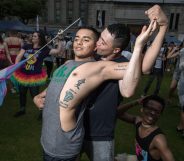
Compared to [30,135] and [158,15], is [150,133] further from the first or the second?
[30,135]

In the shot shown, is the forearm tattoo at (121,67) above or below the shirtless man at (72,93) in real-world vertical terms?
above

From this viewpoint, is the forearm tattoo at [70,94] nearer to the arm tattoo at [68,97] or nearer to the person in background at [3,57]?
the arm tattoo at [68,97]

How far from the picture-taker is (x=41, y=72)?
622 centimetres

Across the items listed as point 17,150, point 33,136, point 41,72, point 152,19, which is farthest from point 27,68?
point 152,19

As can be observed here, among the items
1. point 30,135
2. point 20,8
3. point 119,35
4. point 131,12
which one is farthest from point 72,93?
point 131,12

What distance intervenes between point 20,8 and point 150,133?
118 feet

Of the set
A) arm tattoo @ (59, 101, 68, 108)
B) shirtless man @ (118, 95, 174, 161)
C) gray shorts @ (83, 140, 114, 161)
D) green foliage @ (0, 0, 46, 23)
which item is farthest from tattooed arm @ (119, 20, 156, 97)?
green foliage @ (0, 0, 46, 23)

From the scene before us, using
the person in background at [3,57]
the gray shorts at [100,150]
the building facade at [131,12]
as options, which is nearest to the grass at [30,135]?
the person in background at [3,57]

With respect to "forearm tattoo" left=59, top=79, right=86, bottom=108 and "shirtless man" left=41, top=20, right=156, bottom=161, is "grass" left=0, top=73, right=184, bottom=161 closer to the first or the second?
"shirtless man" left=41, top=20, right=156, bottom=161

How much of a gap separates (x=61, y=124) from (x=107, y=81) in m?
0.50

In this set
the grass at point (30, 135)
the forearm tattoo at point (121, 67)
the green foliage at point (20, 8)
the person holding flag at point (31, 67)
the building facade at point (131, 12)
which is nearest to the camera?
the forearm tattoo at point (121, 67)

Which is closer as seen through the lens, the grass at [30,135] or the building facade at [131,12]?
the grass at [30,135]

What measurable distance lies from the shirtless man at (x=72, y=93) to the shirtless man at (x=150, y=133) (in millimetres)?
790

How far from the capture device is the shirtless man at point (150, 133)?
2701 mm
